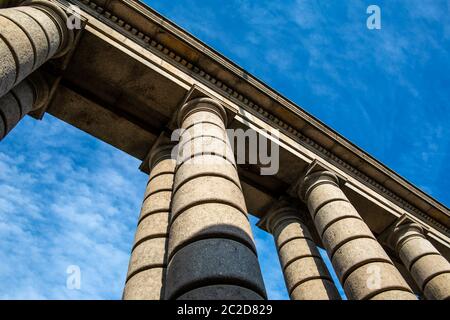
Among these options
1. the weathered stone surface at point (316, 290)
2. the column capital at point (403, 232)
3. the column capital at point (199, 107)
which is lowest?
the weathered stone surface at point (316, 290)

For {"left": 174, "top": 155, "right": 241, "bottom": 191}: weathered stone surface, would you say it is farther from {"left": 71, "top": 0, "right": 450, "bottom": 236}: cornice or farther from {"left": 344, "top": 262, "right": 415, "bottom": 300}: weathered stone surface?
{"left": 71, "top": 0, "right": 450, "bottom": 236}: cornice

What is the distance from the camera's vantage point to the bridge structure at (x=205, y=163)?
6273mm

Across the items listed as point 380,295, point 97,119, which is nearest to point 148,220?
point 97,119

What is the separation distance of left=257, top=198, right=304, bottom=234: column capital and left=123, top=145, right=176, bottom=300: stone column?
481 centimetres

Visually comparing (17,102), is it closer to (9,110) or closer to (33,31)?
(9,110)

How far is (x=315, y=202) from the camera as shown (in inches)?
469

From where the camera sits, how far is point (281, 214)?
13312mm

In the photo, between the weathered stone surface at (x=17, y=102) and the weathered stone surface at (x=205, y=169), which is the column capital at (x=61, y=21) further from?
the weathered stone surface at (x=205, y=169)

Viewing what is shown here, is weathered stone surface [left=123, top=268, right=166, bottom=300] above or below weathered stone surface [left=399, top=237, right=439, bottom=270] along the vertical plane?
below

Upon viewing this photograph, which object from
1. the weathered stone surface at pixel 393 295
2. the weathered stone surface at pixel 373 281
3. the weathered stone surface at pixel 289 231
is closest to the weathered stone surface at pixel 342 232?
the weathered stone surface at pixel 373 281

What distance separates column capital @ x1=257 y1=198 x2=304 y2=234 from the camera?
1318 centimetres

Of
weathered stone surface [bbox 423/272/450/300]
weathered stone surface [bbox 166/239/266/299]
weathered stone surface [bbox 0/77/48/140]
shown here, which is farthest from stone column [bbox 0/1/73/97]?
weathered stone surface [bbox 423/272/450/300]
